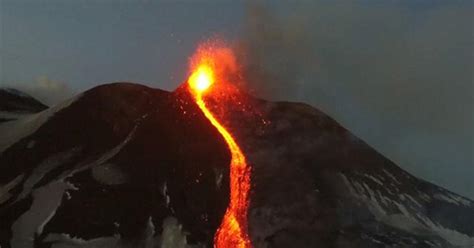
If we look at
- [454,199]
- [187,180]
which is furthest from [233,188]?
[454,199]

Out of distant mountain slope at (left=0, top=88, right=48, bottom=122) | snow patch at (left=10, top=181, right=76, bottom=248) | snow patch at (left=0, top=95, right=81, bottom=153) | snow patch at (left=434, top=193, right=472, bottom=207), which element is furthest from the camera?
distant mountain slope at (left=0, top=88, right=48, bottom=122)

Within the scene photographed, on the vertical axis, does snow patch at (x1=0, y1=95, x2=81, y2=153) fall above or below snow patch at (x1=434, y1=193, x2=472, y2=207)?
above

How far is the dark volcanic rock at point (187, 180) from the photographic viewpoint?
54.9 meters

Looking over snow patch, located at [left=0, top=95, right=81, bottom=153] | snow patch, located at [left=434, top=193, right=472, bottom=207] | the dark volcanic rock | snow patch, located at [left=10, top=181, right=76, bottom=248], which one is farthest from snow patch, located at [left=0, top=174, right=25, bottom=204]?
snow patch, located at [left=434, top=193, right=472, bottom=207]

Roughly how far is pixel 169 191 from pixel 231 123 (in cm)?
2008

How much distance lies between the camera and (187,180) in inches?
2410

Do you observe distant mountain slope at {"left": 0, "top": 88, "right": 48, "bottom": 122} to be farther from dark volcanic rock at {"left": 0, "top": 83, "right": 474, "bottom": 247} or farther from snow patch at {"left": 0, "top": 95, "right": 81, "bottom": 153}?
dark volcanic rock at {"left": 0, "top": 83, "right": 474, "bottom": 247}

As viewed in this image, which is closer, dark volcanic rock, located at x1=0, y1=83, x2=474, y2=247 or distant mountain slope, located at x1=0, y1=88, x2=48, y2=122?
dark volcanic rock, located at x1=0, y1=83, x2=474, y2=247

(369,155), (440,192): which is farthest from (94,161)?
(440,192)

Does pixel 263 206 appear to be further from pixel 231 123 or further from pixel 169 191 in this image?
pixel 231 123

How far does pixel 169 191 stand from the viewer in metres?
60.2

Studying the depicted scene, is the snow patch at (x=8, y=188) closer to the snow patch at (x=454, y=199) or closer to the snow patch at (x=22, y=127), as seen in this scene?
the snow patch at (x=22, y=127)

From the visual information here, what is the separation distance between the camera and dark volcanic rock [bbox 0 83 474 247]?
54938mm

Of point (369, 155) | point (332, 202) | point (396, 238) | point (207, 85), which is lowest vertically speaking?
point (396, 238)
